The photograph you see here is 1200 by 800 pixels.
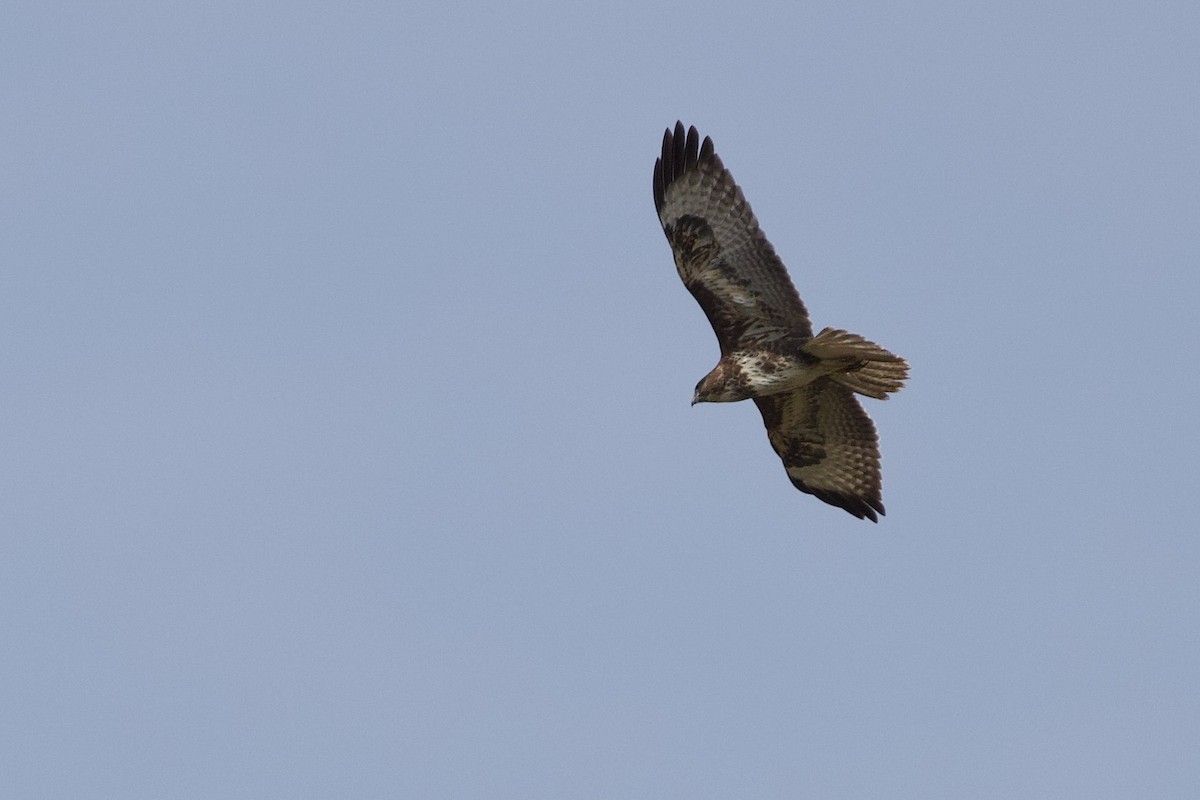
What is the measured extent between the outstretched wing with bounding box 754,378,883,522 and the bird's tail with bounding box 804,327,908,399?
829mm

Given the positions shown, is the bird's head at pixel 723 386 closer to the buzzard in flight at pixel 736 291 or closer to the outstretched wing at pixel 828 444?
the buzzard in flight at pixel 736 291

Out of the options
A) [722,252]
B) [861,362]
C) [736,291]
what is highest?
[722,252]

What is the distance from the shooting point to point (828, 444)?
16.9 metres

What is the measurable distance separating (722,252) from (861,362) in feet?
4.35

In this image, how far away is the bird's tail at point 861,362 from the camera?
14.5 m

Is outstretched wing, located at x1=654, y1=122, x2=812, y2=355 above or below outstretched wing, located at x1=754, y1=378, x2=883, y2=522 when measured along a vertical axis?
above

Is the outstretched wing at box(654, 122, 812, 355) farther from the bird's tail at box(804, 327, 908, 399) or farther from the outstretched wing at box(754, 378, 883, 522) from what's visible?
the outstretched wing at box(754, 378, 883, 522)

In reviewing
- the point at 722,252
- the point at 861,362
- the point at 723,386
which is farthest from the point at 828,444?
the point at 722,252

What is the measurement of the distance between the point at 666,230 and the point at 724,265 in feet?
1.77

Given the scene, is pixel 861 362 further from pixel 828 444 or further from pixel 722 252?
pixel 828 444

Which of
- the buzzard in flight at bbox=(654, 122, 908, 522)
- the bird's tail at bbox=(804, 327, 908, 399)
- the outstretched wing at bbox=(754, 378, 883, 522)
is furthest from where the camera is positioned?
the outstretched wing at bbox=(754, 378, 883, 522)

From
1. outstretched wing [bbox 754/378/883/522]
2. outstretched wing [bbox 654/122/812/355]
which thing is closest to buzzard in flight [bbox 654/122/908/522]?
outstretched wing [bbox 654/122/812/355]

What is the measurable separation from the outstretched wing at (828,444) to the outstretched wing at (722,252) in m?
1.14

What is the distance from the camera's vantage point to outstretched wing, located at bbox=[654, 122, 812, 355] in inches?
599
